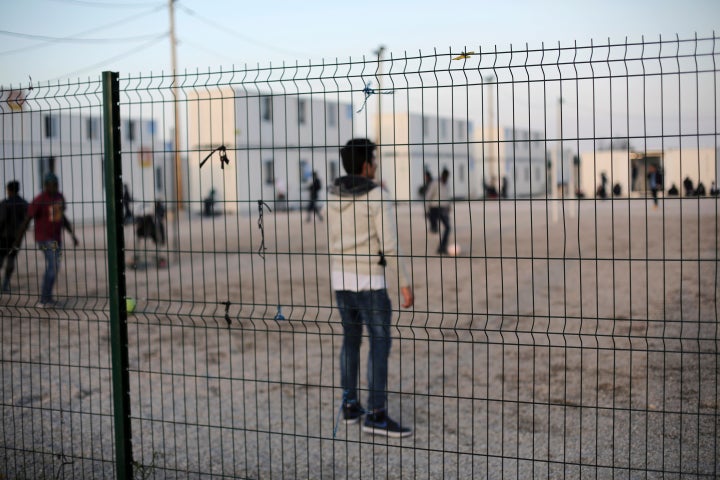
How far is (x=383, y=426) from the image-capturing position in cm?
500

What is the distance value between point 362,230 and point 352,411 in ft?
4.40

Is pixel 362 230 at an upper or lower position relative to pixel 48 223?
lower

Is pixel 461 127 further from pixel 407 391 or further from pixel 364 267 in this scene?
pixel 364 267

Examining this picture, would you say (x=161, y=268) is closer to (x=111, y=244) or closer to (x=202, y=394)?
(x=202, y=394)

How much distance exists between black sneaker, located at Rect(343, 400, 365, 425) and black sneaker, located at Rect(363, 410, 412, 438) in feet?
0.65

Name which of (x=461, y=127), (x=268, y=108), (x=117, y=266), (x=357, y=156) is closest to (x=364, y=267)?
(x=357, y=156)

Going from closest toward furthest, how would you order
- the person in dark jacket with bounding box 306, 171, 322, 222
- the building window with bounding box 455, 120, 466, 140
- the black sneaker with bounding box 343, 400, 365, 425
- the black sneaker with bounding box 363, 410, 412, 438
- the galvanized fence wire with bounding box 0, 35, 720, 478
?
the galvanized fence wire with bounding box 0, 35, 720, 478 → the black sneaker with bounding box 363, 410, 412, 438 → the black sneaker with bounding box 343, 400, 365, 425 → the person in dark jacket with bounding box 306, 171, 322, 222 → the building window with bounding box 455, 120, 466, 140

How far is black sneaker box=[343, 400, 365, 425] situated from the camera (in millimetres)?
5314

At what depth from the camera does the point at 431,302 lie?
10391 mm

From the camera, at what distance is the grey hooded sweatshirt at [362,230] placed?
481 cm

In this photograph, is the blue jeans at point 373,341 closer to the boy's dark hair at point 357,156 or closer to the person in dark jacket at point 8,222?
the boy's dark hair at point 357,156

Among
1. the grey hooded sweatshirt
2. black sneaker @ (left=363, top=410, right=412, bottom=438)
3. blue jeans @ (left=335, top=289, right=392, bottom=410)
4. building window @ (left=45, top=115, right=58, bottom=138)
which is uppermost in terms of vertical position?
building window @ (left=45, top=115, right=58, bottom=138)

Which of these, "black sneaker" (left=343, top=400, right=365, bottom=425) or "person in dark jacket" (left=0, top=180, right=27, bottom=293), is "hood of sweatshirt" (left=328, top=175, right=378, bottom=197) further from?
"person in dark jacket" (left=0, top=180, right=27, bottom=293)

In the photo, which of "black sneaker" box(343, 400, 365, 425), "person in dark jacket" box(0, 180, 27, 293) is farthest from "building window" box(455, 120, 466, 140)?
"person in dark jacket" box(0, 180, 27, 293)
